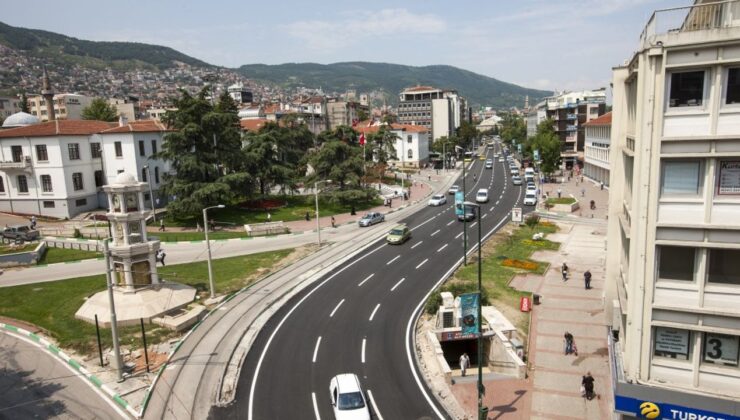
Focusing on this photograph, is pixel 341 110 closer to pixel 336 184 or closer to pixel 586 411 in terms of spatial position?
pixel 336 184

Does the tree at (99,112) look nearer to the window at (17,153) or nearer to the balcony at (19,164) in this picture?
the window at (17,153)

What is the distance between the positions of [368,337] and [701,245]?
58.5 ft

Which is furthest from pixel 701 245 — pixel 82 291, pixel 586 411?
pixel 82 291

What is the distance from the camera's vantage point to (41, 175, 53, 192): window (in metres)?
59.2

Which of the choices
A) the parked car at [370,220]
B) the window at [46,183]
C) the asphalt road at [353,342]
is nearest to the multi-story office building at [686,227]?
the asphalt road at [353,342]

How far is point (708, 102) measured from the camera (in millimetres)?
13680

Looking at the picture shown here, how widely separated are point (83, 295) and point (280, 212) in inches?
1268

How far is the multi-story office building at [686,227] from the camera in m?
13.5

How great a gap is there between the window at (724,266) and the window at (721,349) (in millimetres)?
1714

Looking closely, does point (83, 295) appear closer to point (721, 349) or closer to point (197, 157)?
point (197, 157)

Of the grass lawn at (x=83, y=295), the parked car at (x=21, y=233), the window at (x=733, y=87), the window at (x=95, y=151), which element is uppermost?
the window at (x=733, y=87)

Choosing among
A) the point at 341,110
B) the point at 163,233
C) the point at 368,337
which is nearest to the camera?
the point at 368,337

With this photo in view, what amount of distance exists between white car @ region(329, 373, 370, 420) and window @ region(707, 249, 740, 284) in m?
13.1

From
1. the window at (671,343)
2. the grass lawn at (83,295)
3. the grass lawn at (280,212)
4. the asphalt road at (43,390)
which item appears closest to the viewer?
the window at (671,343)
